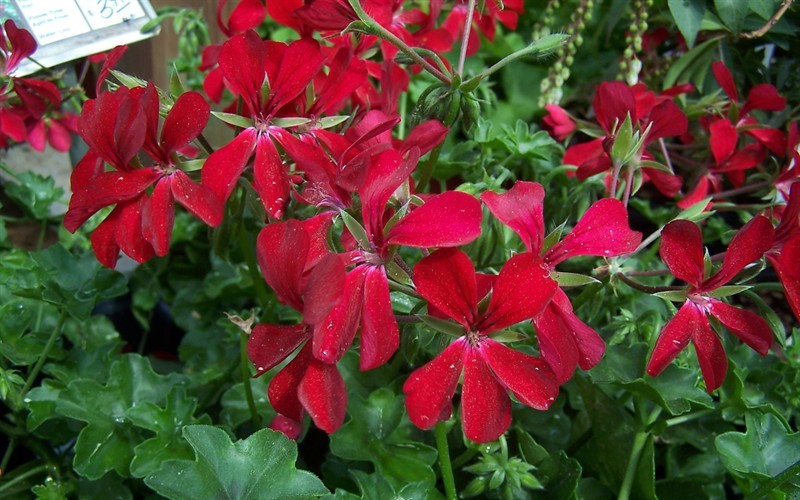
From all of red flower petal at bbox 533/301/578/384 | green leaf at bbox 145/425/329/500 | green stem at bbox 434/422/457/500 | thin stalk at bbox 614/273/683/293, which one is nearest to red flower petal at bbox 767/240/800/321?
thin stalk at bbox 614/273/683/293

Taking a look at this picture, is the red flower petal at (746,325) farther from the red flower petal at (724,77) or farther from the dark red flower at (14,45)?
the dark red flower at (14,45)

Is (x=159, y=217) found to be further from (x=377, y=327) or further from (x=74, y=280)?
(x=74, y=280)

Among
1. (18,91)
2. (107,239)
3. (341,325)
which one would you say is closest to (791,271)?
(341,325)

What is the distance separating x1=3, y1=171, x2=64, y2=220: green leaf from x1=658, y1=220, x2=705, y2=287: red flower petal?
1.11 meters

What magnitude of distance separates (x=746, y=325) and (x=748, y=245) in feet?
0.29

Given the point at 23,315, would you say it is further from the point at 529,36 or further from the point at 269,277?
the point at 529,36

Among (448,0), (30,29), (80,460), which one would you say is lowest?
(80,460)

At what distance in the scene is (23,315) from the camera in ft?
3.33

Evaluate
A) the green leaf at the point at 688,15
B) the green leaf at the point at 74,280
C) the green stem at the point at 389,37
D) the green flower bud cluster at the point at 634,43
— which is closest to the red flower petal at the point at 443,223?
the green stem at the point at 389,37

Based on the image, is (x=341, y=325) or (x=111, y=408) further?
(x=111, y=408)

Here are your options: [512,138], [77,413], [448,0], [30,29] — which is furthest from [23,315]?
[448,0]

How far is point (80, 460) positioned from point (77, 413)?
0.18 feet

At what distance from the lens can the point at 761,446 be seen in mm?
832

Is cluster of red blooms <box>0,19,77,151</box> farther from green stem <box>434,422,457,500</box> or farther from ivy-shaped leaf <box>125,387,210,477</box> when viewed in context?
green stem <box>434,422,457,500</box>
